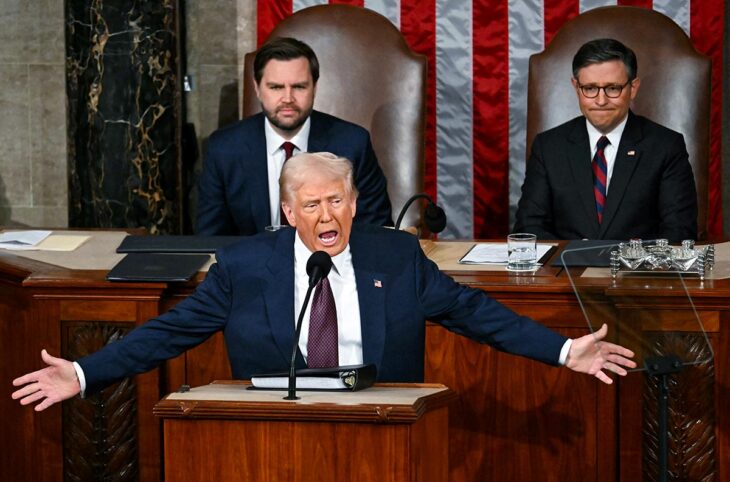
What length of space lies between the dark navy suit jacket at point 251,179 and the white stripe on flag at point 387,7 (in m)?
1.20

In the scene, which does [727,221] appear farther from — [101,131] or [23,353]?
[23,353]

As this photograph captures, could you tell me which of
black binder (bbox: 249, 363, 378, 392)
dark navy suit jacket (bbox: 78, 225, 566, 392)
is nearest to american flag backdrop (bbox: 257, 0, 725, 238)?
dark navy suit jacket (bbox: 78, 225, 566, 392)

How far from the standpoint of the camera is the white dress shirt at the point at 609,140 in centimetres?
559

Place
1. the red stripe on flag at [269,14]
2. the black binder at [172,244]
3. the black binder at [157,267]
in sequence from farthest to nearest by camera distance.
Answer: the red stripe on flag at [269,14], the black binder at [172,244], the black binder at [157,267]

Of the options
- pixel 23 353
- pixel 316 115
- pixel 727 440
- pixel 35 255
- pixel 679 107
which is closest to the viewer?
pixel 727 440

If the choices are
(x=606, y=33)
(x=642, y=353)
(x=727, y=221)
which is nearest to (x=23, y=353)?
(x=642, y=353)

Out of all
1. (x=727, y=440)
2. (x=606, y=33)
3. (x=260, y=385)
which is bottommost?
(x=727, y=440)

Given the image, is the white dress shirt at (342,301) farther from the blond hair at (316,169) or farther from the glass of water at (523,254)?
the glass of water at (523,254)

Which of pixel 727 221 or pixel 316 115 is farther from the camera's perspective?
pixel 727 221

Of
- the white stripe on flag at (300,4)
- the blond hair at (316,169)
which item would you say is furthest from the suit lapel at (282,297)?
the white stripe on flag at (300,4)

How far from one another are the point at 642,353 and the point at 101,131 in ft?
11.8

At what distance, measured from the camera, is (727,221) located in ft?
22.1

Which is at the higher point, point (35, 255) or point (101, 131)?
point (101, 131)

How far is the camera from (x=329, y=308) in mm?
3646
